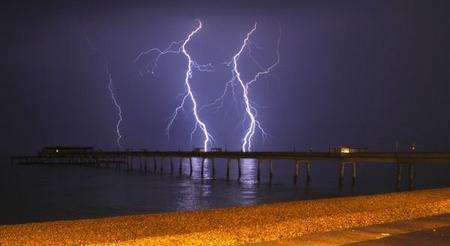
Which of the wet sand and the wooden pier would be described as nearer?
the wet sand

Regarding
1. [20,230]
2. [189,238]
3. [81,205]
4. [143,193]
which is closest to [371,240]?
[189,238]

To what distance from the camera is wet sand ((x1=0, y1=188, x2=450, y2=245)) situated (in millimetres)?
8680

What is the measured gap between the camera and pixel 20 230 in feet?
31.7

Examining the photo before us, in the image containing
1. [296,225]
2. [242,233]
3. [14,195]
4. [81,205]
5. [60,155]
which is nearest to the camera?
[242,233]

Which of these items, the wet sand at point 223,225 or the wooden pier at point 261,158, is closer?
the wet sand at point 223,225

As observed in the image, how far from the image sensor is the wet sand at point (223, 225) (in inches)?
342

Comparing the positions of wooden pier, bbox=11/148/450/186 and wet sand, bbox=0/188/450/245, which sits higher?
wet sand, bbox=0/188/450/245

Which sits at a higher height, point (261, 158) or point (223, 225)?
point (223, 225)

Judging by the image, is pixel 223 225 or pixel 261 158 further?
pixel 261 158

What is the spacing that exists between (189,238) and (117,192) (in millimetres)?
38623

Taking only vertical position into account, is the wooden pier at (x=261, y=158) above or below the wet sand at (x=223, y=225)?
below

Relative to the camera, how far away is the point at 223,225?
9953mm

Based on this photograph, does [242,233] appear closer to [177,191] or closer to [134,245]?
[134,245]

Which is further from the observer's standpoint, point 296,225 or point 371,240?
point 296,225
